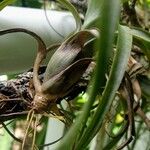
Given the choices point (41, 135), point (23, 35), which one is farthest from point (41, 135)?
point (23, 35)

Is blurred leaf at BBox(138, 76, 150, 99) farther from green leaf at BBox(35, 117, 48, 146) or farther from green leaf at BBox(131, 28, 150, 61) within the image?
→ green leaf at BBox(35, 117, 48, 146)

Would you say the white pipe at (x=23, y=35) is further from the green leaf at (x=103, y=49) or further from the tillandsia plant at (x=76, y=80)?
the green leaf at (x=103, y=49)

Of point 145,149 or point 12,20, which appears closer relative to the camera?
point 12,20

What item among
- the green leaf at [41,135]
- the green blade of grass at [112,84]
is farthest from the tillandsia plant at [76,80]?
the green leaf at [41,135]

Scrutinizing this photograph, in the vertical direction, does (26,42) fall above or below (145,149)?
above

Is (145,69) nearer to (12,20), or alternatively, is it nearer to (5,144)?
(12,20)

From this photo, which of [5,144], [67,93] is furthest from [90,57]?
[5,144]

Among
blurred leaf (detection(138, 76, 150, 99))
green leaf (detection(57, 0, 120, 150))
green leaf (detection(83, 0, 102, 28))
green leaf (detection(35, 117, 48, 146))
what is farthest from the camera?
green leaf (detection(35, 117, 48, 146))

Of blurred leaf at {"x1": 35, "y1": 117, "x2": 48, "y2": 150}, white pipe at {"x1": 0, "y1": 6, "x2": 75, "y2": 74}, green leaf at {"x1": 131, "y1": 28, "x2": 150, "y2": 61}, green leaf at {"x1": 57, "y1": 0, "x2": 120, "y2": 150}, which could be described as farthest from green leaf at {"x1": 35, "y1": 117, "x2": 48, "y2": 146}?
green leaf at {"x1": 57, "y1": 0, "x2": 120, "y2": 150}
